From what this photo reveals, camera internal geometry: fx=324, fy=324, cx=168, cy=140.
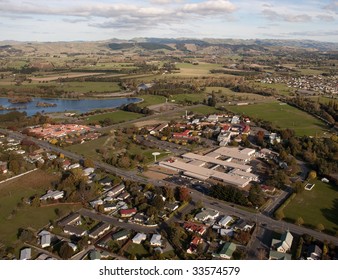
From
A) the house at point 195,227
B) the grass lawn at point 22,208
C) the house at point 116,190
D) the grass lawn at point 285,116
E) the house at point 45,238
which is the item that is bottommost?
the grass lawn at point 22,208

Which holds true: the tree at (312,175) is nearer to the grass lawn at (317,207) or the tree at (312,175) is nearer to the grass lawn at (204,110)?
the grass lawn at (317,207)

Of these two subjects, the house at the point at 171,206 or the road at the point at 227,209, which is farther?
the house at the point at 171,206

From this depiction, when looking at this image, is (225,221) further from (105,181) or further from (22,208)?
(22,208)

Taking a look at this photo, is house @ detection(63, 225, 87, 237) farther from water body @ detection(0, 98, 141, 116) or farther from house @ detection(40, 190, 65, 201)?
water body @ detection(0, 98, 141, 116)

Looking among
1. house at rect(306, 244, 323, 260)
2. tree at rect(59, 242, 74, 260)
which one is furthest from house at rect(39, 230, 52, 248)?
house at rect(306, 244, 323, 260)

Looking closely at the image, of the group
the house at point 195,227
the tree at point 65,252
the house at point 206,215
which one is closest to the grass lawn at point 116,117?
the house at point 206,215
